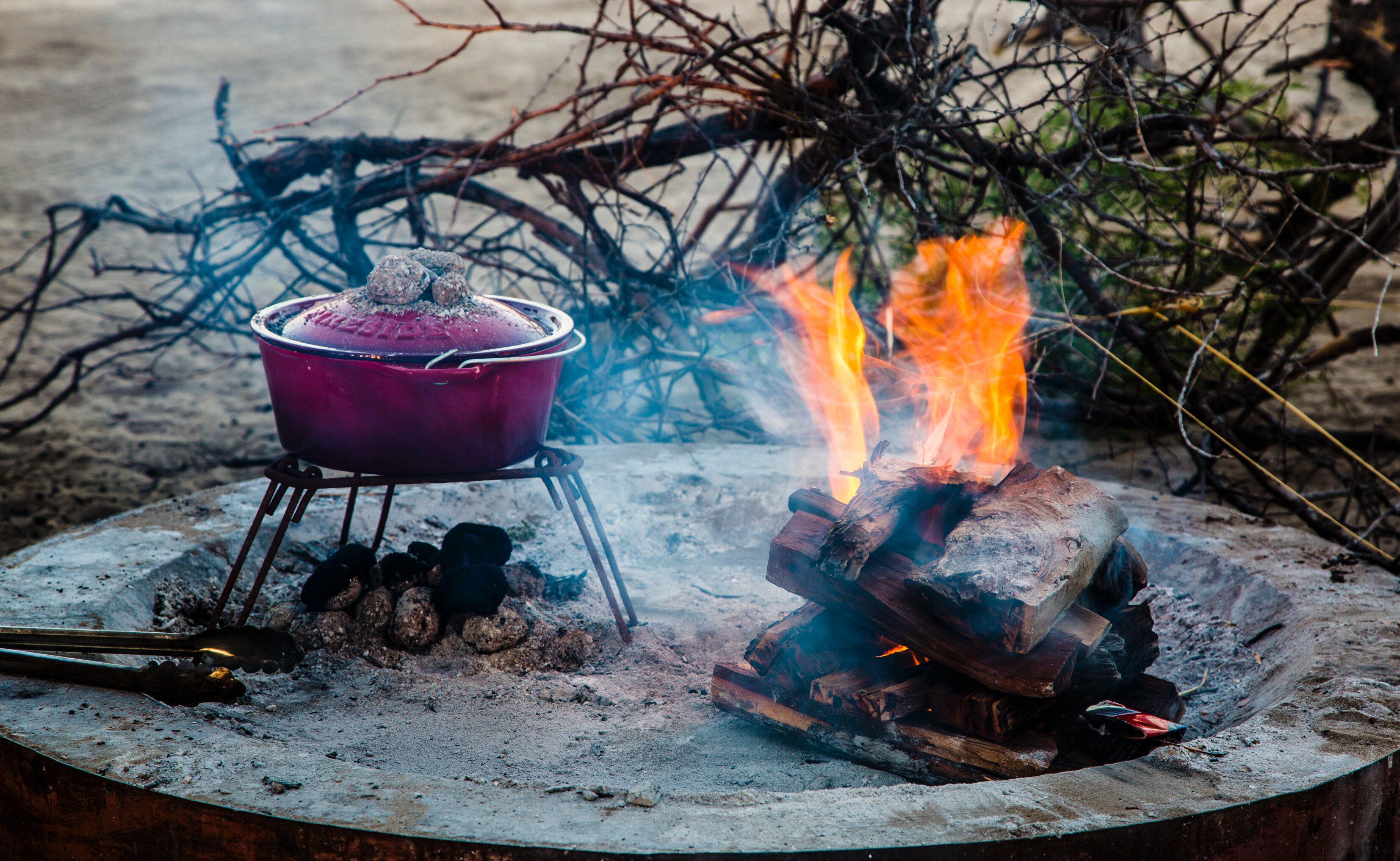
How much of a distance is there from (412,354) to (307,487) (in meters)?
0.38

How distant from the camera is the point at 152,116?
10.3m

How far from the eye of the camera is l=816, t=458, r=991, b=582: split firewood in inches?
80.9

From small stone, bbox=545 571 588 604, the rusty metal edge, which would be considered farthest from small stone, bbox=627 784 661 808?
small stone, bbox=545 571 588 604

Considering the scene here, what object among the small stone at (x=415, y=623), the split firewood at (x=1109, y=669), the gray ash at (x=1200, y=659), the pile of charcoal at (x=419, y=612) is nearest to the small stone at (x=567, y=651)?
the pile of charcoal at (x=419, y=612)

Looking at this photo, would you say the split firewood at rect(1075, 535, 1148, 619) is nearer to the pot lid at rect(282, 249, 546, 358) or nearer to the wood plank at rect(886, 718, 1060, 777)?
the wood plank at rect(886, 718, 1060, 777)

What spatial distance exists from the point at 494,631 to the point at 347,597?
0.37 metres

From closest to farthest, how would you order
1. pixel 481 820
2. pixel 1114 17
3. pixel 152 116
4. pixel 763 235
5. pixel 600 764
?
1. pixel 481 820
2. pixel 600 764
3. pixel 1114 17
4. pixel 763 235
5. pixel 152 116

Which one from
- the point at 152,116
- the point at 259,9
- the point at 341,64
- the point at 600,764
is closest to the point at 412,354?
the point at 600,764

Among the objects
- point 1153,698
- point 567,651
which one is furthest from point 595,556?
point 1153,698

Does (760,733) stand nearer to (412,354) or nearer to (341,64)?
(412,354)

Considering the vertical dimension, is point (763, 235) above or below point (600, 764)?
above

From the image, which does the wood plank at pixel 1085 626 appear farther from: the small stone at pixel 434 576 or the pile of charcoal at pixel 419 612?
the small stone at pixel 434 576

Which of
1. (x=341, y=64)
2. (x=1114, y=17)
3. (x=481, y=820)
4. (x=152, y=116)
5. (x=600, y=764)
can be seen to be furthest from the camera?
(x=341, y=64)

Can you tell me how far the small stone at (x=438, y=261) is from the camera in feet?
7.65
